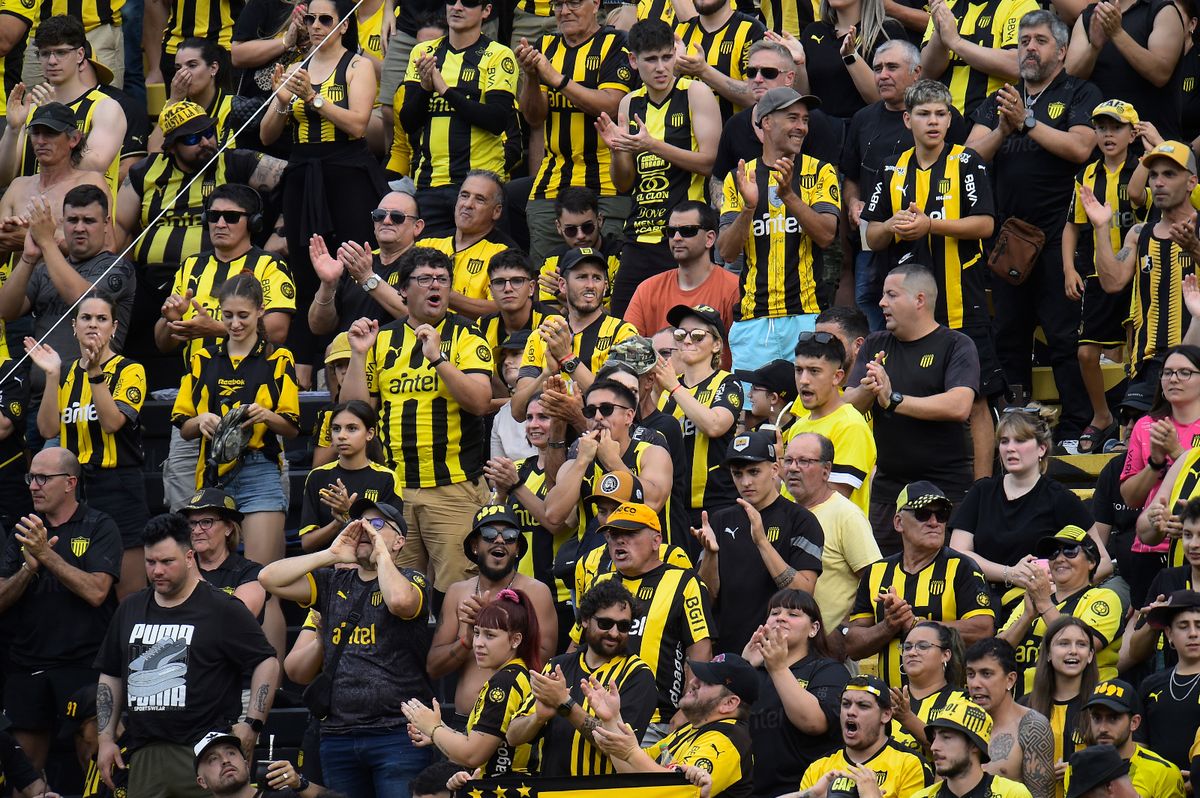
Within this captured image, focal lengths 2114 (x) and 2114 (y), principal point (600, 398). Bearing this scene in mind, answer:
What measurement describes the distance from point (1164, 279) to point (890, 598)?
10.8 feet

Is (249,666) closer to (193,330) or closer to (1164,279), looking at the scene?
(193,330)

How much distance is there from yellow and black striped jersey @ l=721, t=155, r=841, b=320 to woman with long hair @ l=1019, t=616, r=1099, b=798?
342 centimetres

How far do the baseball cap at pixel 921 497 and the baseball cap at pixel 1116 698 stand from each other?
130cm

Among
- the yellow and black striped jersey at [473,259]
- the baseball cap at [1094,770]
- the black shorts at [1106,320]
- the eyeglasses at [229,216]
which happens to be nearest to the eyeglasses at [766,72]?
the yellow and black striped jersey at [473,259]

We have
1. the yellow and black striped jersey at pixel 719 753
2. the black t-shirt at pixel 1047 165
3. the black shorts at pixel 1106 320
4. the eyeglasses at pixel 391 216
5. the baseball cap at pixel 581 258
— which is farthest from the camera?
the eyeglasses at pixel 391 216

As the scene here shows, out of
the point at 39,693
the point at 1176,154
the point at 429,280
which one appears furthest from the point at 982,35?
the point at 39,693

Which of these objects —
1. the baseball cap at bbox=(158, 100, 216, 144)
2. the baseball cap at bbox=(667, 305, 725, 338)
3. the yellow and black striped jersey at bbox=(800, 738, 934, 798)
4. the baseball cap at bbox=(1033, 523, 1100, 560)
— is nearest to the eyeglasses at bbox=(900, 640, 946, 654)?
the yellow and black striped jersey at bbox=(800, 738, 934, 798)

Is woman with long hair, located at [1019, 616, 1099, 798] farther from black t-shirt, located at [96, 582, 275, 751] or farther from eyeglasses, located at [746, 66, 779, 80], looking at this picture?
eyeglasses, located at [746, 66, 779, 80]

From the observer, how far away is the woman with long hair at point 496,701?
9367 mm

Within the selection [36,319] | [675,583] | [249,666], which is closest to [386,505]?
[249,666]

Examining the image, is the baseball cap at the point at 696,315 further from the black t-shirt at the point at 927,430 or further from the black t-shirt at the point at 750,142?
the black t-shirt at the point at 750,142

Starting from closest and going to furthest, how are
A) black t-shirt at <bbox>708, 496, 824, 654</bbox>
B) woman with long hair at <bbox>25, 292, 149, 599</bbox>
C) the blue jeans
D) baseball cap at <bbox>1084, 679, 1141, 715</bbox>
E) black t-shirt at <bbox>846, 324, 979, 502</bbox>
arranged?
baseball cap at <bbox>1084, 679, 1141, 715</bbox> → the blue jeans → black t-shirt at <bbox>708, 496, 824, 654</bbox> → black t-shirt at <bbox>846, 324, 979, 502</bbox> → woman with long hair at <bbox>25, 292, 149, 599</bbox>

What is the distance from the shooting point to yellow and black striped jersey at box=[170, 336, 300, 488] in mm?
12281

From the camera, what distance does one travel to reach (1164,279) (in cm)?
1209
